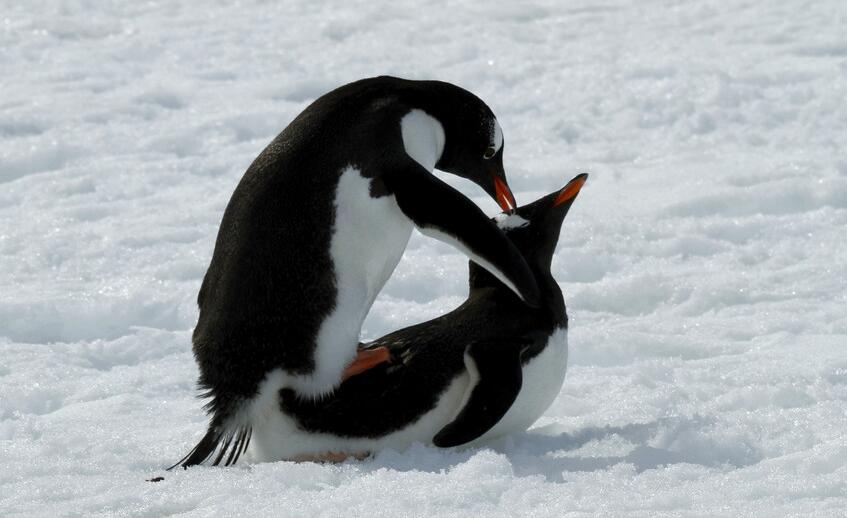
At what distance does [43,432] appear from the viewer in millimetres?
3785

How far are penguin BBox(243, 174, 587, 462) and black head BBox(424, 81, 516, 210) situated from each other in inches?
25.0

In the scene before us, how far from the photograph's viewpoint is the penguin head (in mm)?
4055

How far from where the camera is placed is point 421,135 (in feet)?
12.7

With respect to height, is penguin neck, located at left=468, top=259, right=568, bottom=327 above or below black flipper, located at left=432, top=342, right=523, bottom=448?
above

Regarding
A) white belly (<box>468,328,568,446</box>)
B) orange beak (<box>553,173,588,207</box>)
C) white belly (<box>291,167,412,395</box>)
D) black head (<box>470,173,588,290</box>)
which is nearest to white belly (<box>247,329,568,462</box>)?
white belly (<box>468,328,568,446</box>)

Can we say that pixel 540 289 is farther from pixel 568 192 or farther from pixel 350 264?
pixel 350 264

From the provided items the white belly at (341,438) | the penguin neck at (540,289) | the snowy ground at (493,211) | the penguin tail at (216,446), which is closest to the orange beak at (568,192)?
the penguin neck at (540,289)

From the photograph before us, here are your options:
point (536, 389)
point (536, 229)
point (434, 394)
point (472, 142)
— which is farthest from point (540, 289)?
point (472, 142)

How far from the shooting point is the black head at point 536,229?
154 inches

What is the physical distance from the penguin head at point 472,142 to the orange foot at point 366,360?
76 cm

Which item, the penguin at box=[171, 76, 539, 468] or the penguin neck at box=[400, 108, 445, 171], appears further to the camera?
the penguin neck at box=[400, 108, 445, 171]

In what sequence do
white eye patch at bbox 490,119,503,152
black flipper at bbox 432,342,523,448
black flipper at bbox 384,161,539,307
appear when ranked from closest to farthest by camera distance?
black flipper at bbox 432,342,523,448, black flipper at bbox 384,161,539,307, white eye patch at bbox 490,119,503,152

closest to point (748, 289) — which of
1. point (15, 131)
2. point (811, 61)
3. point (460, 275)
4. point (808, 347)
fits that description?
point (808, 347)

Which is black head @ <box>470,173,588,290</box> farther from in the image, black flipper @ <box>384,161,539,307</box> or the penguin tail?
the penguin tail
